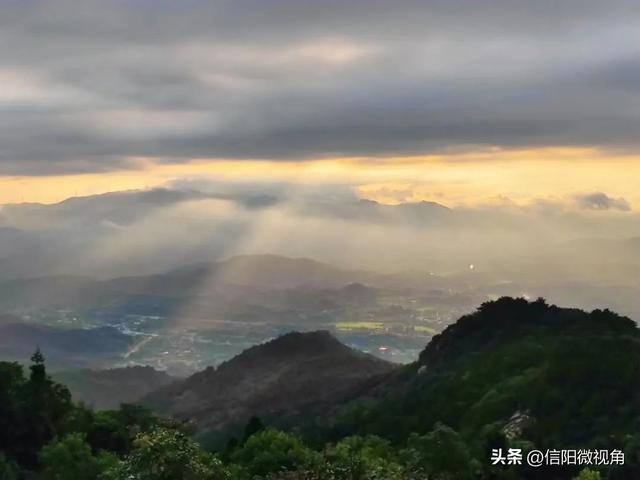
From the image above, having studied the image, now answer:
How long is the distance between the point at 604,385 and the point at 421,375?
230 feet

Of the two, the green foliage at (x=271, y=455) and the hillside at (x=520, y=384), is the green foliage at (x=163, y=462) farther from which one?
the hillside at (x=520, y=384)

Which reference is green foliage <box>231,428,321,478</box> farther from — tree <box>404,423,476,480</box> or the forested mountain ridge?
tree <box>404,423,476,480</box>

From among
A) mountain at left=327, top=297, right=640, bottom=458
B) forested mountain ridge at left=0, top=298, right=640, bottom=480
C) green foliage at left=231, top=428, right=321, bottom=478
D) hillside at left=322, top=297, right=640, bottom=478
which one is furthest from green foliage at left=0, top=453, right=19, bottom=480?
mountain at left=327, top=297, right=640, bottom=458

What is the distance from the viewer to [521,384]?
115 meters

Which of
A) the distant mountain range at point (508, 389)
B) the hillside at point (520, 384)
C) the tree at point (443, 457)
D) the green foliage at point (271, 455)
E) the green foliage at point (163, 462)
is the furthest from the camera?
the distant mountain range at point (508, 389)

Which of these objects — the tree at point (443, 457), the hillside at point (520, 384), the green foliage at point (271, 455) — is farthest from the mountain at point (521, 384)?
the green foliage at point (271, 455)

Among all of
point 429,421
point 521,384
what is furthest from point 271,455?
point 521,384

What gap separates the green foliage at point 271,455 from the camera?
58.7m

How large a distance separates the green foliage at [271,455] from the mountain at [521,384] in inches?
799

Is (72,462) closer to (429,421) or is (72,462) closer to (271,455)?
(271,455)

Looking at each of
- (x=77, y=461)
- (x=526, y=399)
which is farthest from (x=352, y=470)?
(x=526, y=399)

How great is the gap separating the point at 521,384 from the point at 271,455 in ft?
210

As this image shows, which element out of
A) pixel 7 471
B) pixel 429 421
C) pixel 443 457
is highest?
pixel 443 457

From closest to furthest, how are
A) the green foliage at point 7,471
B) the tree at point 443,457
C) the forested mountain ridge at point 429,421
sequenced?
the forested mountain ridge at point 429,421 < the tree at point 443,457 < the green foliage at point 7,471
